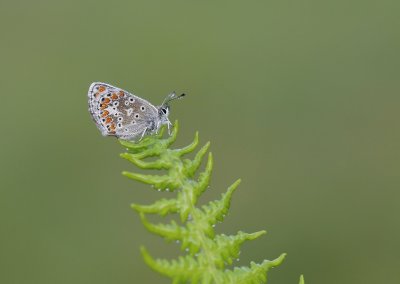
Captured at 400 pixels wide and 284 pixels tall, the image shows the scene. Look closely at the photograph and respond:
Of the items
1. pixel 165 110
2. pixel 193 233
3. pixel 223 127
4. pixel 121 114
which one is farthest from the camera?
pixel 223 127

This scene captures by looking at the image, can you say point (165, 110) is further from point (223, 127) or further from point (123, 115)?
point (223, 127)

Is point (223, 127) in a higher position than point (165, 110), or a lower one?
higher

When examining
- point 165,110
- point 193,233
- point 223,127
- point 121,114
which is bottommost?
point 193,233

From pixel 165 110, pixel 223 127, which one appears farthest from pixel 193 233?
pixel 223 127

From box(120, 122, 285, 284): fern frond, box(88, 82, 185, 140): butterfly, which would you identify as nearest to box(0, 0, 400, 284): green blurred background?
box(88, 82, 185, 140): butterfly

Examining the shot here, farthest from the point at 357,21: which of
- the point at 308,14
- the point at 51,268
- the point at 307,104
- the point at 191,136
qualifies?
the point at 51,268

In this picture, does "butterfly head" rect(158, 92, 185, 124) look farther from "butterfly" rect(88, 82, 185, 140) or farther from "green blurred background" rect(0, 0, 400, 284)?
"green blurred background" rect(0, 0, 400, 284)

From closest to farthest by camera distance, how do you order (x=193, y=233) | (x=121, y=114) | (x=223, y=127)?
1. (x=193, y=233)
2. (x=121, y=114)
3. (x=223, y=127)
